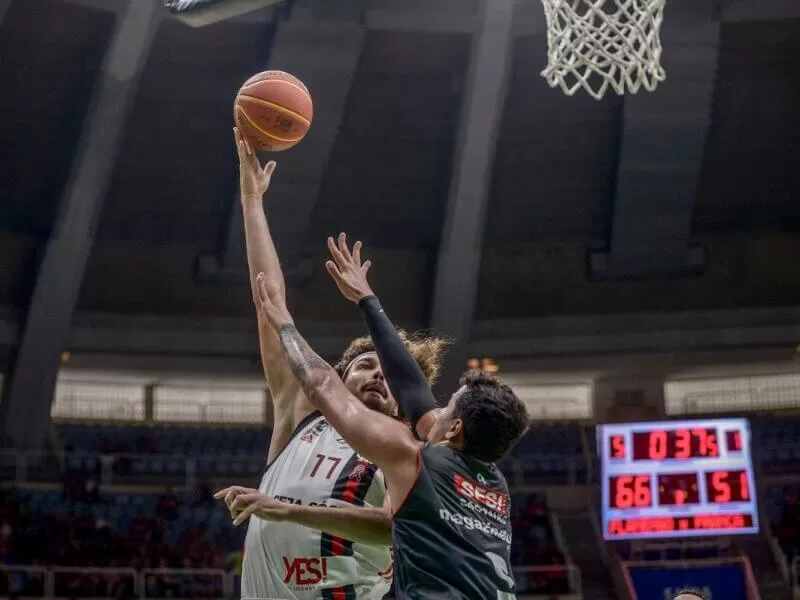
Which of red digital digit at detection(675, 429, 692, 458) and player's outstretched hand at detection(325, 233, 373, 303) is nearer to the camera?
player's outstretched hand at detection(325, 233, 373, 303)

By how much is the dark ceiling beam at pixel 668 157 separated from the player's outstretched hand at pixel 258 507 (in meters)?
12.1

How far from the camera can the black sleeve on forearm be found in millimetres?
3160

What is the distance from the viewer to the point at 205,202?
16.1 meters

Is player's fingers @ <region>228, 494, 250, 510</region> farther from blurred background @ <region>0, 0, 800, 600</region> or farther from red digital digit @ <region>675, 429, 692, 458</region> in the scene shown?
red digital digit @ <region>675, 429, 692, 458</region>

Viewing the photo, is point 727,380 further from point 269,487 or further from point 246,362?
point 269,487

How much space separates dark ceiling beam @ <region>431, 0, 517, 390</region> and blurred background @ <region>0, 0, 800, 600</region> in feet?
0.13

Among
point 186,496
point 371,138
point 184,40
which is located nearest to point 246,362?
point 186,496

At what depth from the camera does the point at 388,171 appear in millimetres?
16156

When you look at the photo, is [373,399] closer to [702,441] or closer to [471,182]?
[702,441]

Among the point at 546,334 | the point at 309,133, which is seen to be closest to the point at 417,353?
the point at 309,133

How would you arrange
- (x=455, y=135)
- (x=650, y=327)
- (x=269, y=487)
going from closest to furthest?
(x=269, y=487) < (x=455, y=135) < (x=650, y=327)

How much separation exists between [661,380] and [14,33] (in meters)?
12.3

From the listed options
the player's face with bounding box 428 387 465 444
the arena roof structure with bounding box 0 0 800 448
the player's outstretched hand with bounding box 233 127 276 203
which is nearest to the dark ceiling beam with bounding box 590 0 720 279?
the arena roof structure with bounding box 0 0 800 448

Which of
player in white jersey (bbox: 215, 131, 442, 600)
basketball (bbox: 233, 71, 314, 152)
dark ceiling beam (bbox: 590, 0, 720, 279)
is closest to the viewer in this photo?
player in white jersey (bbox: 215, 131, 442, 600)
